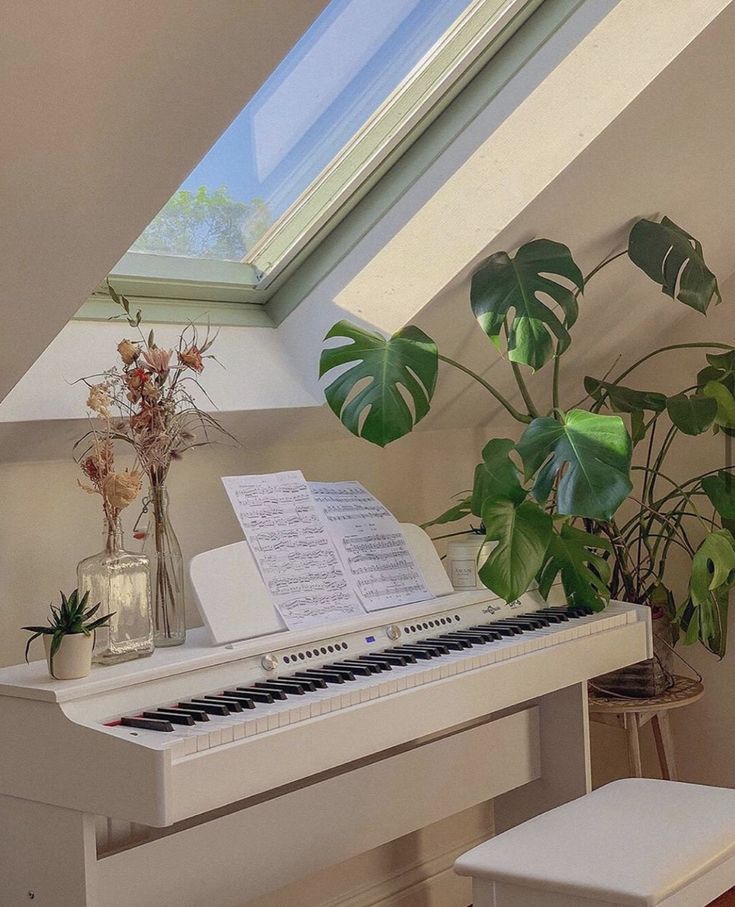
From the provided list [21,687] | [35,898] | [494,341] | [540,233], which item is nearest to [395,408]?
[494,341]

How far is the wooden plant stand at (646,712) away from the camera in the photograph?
321 centimetres

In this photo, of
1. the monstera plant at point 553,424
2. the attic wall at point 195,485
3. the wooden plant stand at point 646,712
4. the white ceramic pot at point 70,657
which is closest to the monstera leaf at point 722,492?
the monstera plant at point 553,424

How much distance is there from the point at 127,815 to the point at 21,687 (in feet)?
0.94

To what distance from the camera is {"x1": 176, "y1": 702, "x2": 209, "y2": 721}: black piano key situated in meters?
1.95

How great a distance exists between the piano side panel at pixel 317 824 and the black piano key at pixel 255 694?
0.87 ft

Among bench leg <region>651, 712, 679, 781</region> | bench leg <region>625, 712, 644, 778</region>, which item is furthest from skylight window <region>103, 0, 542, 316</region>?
bench leg <region>651, 712, 679, 781</region>

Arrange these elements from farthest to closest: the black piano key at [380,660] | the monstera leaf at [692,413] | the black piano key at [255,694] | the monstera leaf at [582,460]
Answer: the monstera leaf at [692,413] < the monstera leaf at [582,460] < the black piano key at [380,660] < the black piano key at [255,694]

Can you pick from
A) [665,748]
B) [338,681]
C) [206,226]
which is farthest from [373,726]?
[665,748]

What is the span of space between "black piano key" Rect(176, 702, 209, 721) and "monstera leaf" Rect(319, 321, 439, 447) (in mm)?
825

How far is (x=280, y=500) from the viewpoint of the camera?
2.55 meters

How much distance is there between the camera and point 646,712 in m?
3.27

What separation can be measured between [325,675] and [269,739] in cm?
30

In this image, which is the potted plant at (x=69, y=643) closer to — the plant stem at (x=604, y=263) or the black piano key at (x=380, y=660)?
the black piano key at (x=380, y=660)

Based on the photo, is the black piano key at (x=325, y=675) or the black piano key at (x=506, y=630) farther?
the black piano key at (x=506, y=630)
